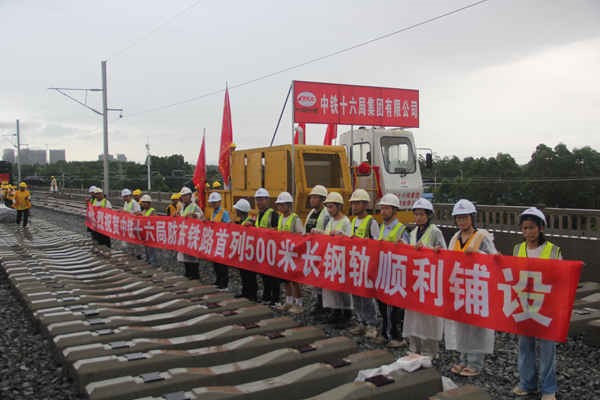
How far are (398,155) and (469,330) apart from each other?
25.8ft

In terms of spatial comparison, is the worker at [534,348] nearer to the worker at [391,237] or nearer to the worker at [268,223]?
the worker at [391,237]

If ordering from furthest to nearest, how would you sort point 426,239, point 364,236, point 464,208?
point 364,236, point 426,239, point 464,208

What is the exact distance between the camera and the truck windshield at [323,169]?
440 inches

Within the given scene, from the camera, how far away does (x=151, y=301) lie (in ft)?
25.0

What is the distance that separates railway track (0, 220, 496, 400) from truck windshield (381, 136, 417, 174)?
19.6ft

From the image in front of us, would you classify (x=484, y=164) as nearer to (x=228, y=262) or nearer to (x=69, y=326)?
(x=228, y=262)

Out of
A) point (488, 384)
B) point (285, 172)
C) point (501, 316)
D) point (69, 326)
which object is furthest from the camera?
point (285, 172)

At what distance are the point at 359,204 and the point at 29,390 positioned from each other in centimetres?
424

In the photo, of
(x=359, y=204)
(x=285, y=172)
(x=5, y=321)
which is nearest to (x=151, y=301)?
(x=5, y=321)

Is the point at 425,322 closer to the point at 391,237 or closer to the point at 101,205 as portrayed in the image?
the point at 391,237

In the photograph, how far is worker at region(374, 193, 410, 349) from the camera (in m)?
6.23

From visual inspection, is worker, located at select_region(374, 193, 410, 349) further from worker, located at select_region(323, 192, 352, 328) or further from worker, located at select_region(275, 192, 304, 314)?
worker, located at select_region(275, 192, 304, 314)

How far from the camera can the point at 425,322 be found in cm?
555

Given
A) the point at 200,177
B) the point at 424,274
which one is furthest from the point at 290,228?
the point at 200,177
